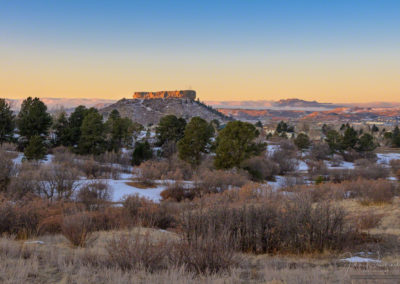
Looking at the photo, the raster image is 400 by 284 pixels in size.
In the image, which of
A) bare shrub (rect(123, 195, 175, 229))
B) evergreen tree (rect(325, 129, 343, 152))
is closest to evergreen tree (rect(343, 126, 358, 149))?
evergreen tree (rect(325, 129, 343, 152))

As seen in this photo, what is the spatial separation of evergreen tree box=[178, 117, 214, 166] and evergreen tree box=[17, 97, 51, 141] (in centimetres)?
1815

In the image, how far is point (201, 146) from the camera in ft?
143

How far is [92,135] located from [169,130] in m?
12.2

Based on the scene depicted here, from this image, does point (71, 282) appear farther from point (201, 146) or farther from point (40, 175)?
point (201, 146)

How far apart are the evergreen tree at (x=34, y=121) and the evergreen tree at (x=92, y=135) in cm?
477

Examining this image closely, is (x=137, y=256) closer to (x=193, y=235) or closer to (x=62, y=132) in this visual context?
(x=193, y=235)

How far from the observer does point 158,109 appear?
171m

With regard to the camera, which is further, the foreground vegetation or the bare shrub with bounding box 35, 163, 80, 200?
the bare shrub with bounding box 35, 163, 80, 200

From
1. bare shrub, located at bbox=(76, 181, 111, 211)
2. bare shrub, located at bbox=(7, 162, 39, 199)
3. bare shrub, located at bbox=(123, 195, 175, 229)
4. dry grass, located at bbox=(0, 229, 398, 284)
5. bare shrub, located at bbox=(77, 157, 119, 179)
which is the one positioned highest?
dry grass, located at bbox=(0, 229, 398, 284)

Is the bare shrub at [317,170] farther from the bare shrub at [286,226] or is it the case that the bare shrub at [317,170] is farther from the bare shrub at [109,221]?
the bare shrub at [286,226]

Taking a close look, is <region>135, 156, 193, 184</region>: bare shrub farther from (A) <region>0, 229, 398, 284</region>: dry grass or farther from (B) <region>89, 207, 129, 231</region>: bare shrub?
(A) <region>0, 229, 398, 284</region>: dry grass

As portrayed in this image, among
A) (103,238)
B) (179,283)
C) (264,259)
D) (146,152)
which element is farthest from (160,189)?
(179,283)

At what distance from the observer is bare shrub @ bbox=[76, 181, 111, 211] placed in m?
21.2

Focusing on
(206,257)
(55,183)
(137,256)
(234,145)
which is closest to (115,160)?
(234,145)
